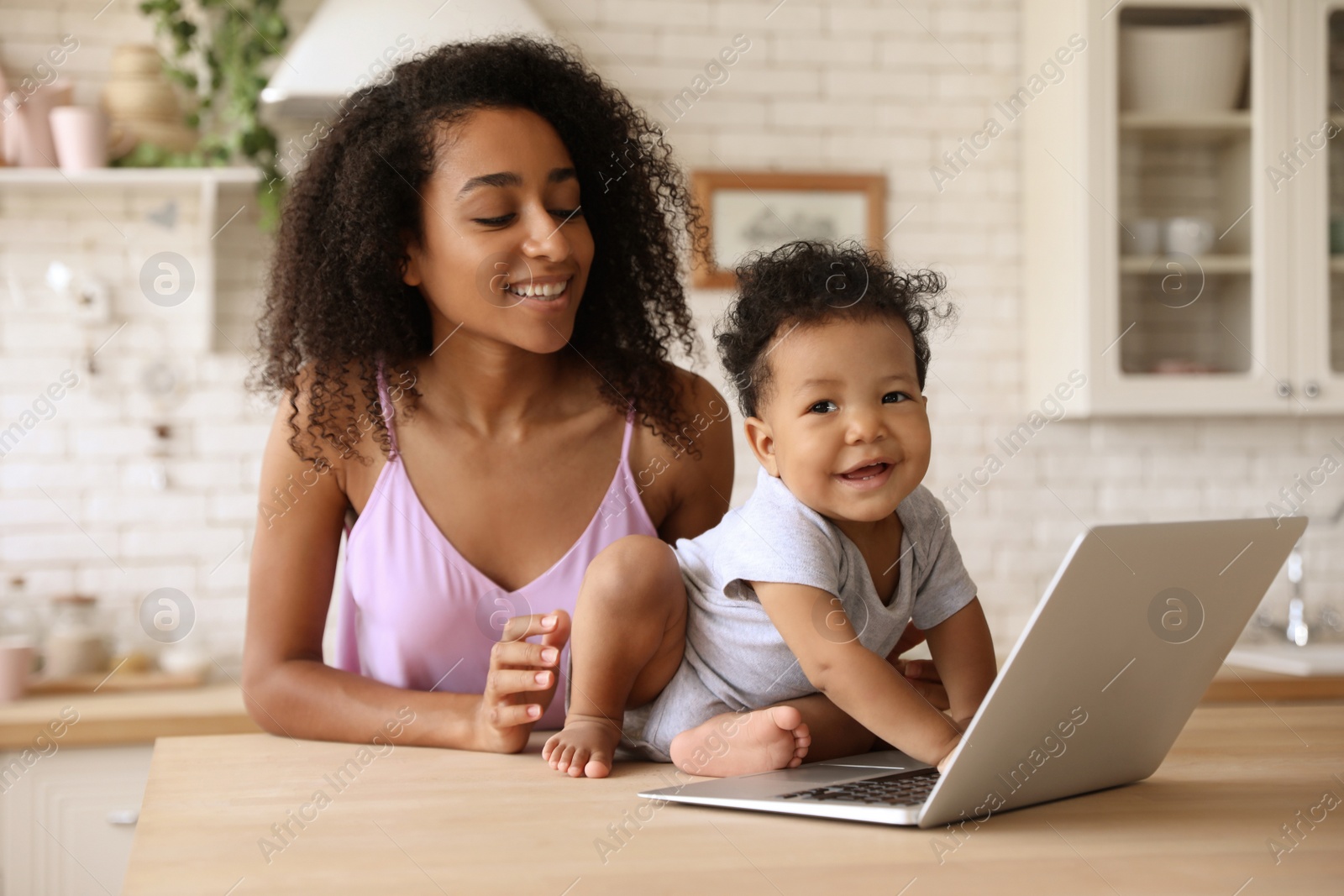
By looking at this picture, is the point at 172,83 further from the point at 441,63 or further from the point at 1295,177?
the point at 1295,177

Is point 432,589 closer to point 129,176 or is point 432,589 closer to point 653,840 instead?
point 653,840

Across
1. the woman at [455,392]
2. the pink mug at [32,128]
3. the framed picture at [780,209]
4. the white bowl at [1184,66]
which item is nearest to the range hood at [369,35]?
the pink mug at [32,128]

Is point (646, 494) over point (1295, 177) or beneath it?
beneath

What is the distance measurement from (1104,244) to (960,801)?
2428mm

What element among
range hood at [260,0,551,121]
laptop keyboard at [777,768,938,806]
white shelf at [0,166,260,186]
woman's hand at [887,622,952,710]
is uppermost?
range hood at [260,0,551,121]

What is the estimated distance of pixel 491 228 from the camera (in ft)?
4.24

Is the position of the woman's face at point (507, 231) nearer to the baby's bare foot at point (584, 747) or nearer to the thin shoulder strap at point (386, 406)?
the thin shoulder strap at point (386, 406)

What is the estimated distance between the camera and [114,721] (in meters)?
2.34

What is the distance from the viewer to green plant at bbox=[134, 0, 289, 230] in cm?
272

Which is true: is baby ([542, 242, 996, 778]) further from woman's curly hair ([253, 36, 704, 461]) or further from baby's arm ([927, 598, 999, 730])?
woman's curly hair ([253, 36, 704, 461])

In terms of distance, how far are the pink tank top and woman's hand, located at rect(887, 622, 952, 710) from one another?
352mm

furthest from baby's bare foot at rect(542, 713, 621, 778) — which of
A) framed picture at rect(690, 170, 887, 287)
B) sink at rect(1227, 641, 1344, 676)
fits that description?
framed picture at rect(690, 170, 887, 287)

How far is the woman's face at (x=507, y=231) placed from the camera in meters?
1.29

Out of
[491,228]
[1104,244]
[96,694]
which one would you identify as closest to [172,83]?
[96,694]
